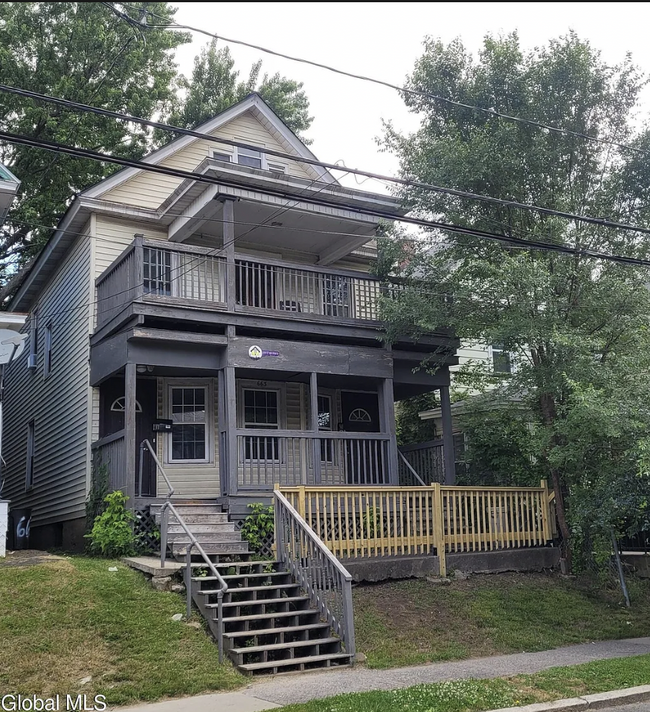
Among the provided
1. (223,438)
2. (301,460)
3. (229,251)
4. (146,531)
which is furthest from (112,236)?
(146,531)

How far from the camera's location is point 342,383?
17953 millimetres

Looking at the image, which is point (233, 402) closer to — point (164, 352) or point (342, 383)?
point (164, 352)

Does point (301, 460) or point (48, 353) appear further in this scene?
point (48, 353)

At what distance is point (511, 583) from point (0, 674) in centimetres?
846

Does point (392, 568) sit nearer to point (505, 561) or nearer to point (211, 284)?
point (505, 561)

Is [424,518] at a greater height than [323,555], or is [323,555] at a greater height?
[424,518]

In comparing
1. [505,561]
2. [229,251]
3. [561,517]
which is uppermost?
[229,251]

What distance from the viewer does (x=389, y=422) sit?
613 inches

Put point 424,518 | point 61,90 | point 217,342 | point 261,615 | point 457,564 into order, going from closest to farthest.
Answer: point 261,615 → point 457,564 → point 217,342 → point 424,518 → point 61,90

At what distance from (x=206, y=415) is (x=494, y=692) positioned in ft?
32.2

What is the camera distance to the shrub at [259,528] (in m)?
12.7

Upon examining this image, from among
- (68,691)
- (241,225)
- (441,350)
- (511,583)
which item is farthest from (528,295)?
(68,691)

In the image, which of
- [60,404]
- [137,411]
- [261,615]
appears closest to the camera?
[261,615]

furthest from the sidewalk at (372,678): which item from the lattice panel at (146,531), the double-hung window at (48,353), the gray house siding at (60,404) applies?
the double-hung window at (48,353)
